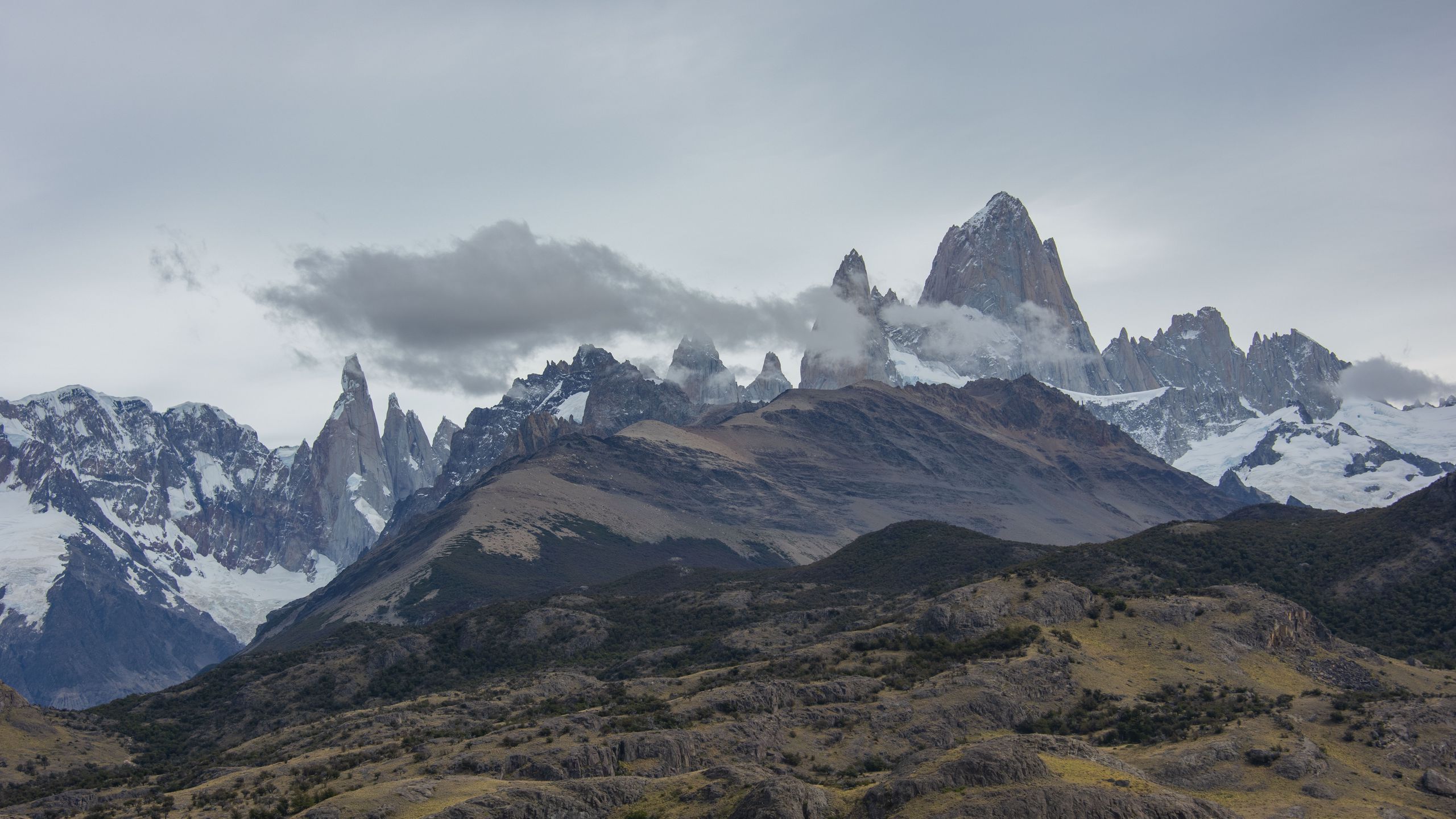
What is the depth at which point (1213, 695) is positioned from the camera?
145125 millimetres

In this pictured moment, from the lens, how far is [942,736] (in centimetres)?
14175

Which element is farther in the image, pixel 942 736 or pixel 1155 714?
pixel 942 736

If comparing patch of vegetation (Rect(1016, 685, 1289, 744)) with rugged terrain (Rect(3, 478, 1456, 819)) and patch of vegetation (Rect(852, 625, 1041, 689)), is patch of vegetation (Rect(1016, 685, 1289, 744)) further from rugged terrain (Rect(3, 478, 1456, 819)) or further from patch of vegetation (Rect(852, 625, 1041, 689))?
patch of vegetation (Rect(852, 625, 1041, 689))

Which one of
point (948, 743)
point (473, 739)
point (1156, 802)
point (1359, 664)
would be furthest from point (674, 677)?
point (1156, 802)

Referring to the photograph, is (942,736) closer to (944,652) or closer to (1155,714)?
(1155,714)

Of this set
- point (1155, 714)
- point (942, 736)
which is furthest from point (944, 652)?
point (1155, 714)

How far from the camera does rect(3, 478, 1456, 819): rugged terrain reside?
106438 mm

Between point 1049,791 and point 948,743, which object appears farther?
point 948,743

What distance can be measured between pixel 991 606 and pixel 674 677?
42.5 meters

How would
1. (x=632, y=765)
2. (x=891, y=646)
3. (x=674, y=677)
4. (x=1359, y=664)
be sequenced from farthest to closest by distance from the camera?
(x=674, y=677)
(x=891, y=646)
(x=1359, y=664)
(x=632, y=765)

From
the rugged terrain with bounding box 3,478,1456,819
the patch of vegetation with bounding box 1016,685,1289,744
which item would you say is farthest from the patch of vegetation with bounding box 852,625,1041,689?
the patch of vegetation with bounding box 1016,685,1289,744

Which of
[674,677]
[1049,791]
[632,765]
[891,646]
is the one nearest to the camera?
[1049,791]

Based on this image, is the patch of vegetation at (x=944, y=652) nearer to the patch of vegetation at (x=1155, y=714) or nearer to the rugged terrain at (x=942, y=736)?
the rugged terrain at (x=942, y=736)

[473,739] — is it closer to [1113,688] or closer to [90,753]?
[1113,688]
